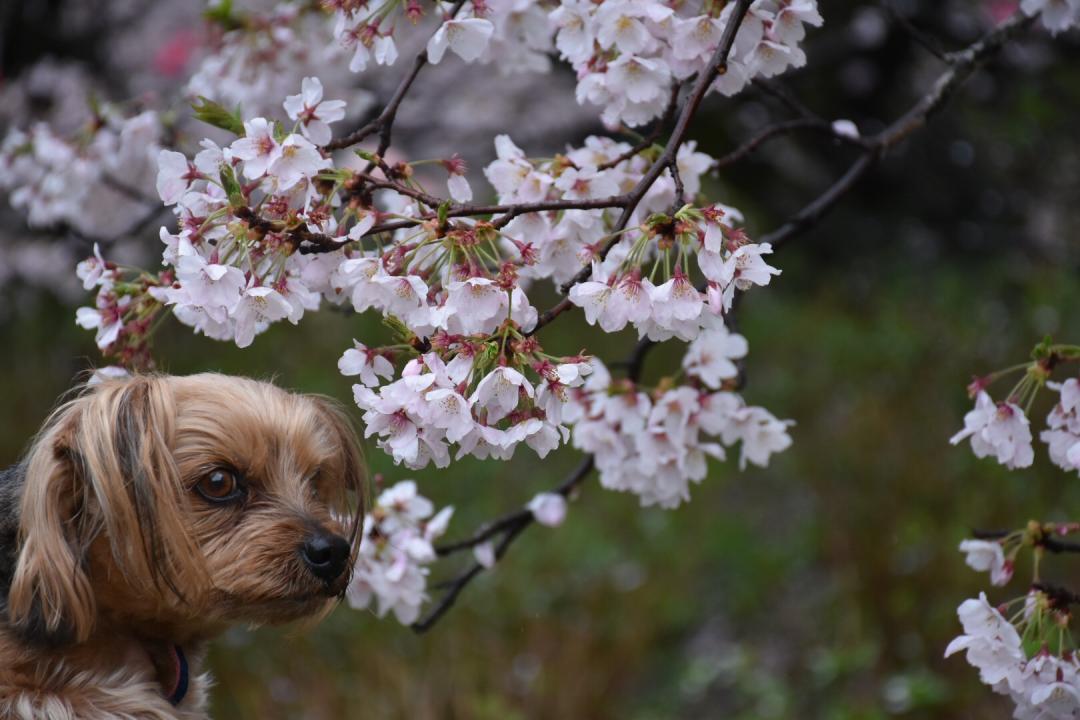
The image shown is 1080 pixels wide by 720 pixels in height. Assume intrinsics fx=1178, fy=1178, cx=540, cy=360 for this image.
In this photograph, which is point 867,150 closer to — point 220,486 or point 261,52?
point 220,486

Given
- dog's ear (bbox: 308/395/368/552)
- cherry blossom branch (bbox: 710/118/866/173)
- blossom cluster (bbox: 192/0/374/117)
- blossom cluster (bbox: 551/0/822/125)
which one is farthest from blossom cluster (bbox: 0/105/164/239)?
cherry blossom branch (bbox: 710/118/866/173)

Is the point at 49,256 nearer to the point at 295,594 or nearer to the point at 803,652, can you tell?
the point at 803,652

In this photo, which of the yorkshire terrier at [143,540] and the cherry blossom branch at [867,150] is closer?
the yorkshire terrier at [143,540]

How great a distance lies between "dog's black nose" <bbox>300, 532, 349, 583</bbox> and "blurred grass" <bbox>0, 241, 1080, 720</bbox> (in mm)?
2395

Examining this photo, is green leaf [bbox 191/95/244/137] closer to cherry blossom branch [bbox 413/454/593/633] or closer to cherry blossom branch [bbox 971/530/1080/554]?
cherry blossom branch [bbox 413/454/593/633]

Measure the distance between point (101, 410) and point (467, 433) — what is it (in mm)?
874

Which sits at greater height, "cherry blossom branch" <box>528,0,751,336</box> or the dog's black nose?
"cherry blossom branch" <box>528,0,751,336</box>

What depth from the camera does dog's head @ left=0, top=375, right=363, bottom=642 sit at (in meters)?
2.19

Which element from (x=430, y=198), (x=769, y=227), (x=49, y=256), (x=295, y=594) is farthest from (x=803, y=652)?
(x=49, y=256)

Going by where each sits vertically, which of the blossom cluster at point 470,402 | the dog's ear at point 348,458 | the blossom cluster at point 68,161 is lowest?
the blossom cluster at point 68,161

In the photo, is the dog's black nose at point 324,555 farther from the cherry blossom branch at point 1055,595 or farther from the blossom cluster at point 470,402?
the cherry blossom branch at point 1055,595

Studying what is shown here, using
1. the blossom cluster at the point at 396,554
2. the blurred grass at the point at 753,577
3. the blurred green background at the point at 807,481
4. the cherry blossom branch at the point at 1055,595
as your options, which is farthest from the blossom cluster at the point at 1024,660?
the blurred grass at the point at 753,577

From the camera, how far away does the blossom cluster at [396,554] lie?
9.19ft

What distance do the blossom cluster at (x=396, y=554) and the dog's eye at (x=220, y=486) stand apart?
0.52 meters
